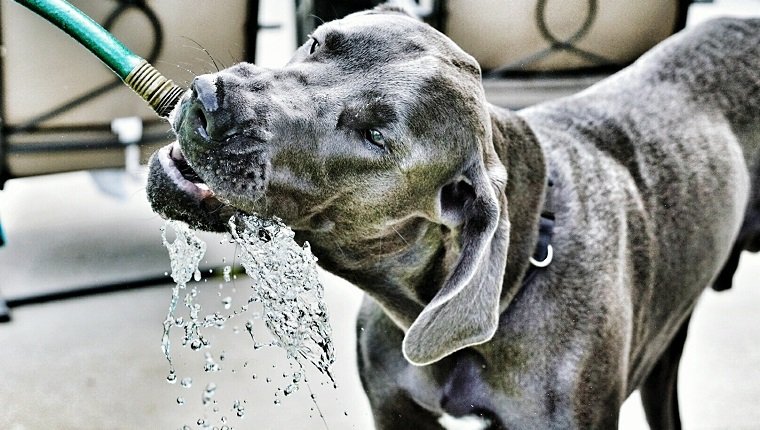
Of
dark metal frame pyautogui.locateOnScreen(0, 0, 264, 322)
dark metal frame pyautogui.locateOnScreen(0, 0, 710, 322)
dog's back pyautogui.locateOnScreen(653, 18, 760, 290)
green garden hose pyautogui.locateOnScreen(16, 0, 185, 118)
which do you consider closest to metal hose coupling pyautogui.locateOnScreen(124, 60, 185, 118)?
green garden hose pyautogui.locateOnScreen(16, 0, 185, 118)

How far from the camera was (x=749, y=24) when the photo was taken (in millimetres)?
3303

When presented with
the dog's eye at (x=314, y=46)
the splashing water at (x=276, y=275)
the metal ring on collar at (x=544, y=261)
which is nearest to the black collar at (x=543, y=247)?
the metal ring on collar at (x=544, y=261)

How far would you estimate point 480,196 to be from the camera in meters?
2.26

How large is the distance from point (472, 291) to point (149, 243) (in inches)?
109

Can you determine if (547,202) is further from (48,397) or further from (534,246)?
(48,397)

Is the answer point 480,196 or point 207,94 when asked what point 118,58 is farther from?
point 480,196

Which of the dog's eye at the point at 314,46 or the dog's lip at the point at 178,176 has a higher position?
the dog's eye at the point at 314,46

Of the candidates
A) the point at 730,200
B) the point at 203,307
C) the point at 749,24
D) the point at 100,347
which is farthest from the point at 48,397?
the point at 749,24

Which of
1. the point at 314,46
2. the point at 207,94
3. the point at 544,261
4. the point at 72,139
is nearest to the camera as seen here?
the point at 207,94

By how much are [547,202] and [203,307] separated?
193cm

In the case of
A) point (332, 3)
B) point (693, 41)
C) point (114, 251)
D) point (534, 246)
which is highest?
point (693, 41)

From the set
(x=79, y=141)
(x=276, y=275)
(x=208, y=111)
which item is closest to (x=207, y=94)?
(x=208, y=111)

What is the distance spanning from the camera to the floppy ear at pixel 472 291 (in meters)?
2.20

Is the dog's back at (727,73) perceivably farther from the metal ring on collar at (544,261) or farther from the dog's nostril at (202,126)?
the dog's nostril at (202,126)
